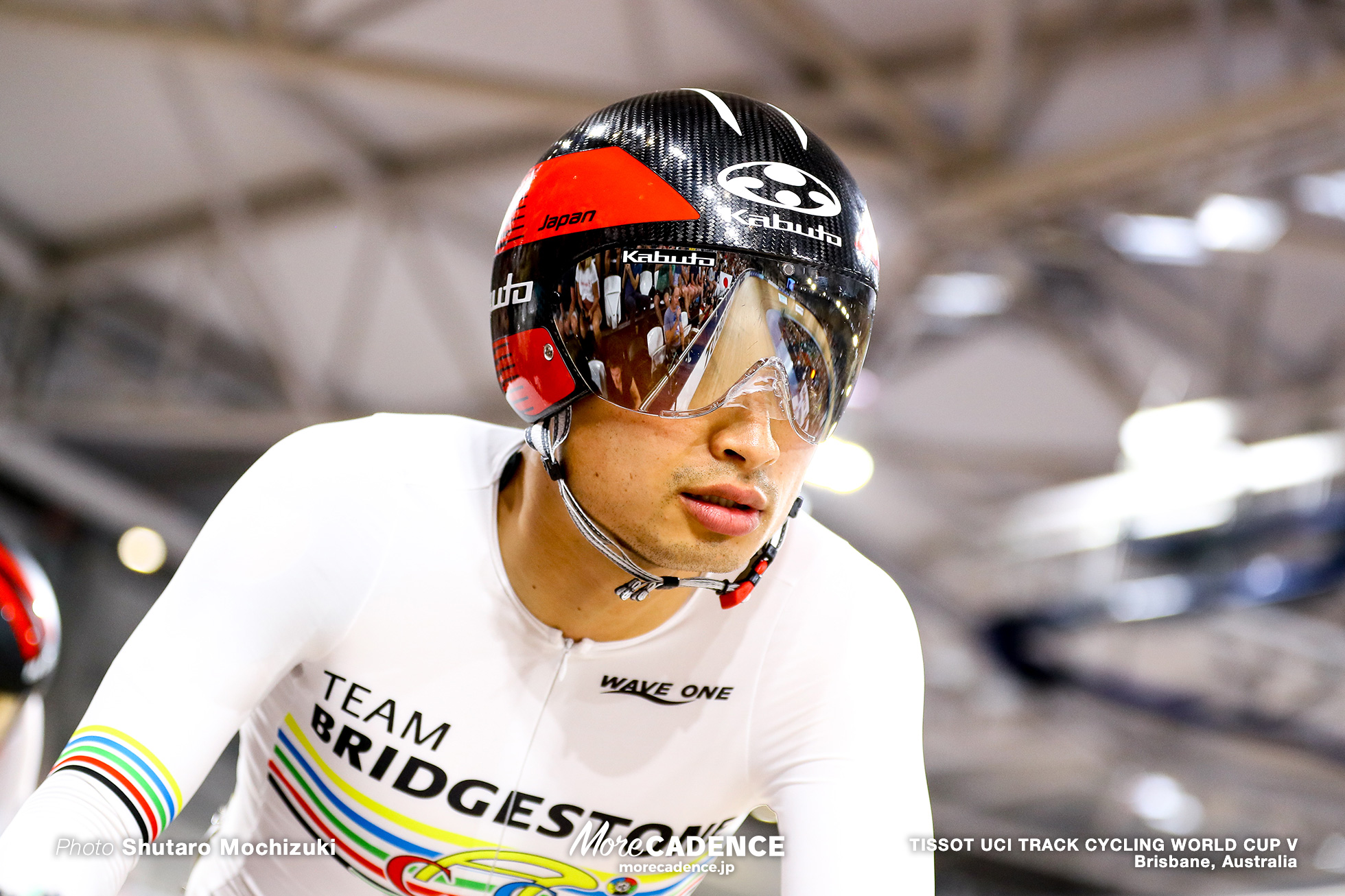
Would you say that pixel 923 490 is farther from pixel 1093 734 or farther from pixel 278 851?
pixel 278 851

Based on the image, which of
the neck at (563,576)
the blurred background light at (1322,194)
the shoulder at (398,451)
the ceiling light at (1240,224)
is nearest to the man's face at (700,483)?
the neck at (563,576)

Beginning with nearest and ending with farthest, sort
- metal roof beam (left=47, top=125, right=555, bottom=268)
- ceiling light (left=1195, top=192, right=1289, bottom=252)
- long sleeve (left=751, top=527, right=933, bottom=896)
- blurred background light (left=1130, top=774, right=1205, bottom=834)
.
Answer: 1. long sleeve (left=751, top=527, right=933, bottom=896)
2. ceiling light (left=1195, top=192, right=1289, bottom=252)
3. metal roof beam (left=47, top=125, right=555, bottom=268)
4. blurred background light (left=1130, top=774, right=1205, bottom=834)

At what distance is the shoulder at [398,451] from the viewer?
98.6 inches

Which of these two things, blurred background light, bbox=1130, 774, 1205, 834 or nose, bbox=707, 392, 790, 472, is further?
blurred background light, bbox=1130, 774, 1205, 834

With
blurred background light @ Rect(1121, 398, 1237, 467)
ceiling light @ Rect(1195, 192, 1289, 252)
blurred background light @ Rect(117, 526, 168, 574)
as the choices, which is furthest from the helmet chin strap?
blurred background light @ Rect(117, 526, 168, 574)

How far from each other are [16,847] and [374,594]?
765 mm

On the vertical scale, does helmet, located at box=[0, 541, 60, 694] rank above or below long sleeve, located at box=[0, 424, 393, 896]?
above

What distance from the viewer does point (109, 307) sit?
54.1 ft

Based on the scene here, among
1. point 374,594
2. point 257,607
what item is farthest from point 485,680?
point 257,607

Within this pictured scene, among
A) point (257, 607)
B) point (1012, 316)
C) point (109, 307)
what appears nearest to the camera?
point (257, 607)

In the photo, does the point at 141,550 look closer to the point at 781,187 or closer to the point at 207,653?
the point at 207,653

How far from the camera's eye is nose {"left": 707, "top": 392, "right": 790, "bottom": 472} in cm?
221

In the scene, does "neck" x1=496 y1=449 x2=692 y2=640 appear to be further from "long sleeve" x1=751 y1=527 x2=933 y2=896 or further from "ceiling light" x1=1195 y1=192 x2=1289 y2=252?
"ceiling light" x1=1195 y1=192 x2=1289 y2=252

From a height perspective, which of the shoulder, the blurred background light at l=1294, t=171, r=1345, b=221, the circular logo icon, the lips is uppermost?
the blurred background light at l=1294, t=171, r=1345, b=221
